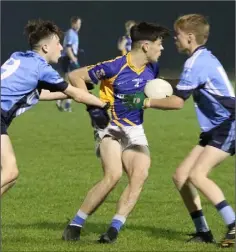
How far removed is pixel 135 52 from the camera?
8664mm

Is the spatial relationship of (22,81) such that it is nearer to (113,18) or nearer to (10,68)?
(10,68)

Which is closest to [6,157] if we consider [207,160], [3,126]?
[3,126]

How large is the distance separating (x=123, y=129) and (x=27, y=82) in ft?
3.83

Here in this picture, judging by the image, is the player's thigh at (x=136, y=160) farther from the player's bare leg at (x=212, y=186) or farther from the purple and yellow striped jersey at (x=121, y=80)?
the player's bare leg at (x=212, y=186)

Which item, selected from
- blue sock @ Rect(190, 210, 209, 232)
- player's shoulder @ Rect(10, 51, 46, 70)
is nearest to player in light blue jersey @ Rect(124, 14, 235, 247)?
blue sock @ Rect(190, 210, 209, 232)

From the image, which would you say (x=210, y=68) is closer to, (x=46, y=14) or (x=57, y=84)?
(x=57, y=84)

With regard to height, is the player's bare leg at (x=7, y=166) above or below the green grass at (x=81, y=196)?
above

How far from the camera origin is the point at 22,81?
308 inches

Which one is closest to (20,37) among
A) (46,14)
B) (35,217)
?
(46,14)

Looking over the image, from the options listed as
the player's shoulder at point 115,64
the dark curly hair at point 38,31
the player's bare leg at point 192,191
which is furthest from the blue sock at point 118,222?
the dark curly hair at point 38,31

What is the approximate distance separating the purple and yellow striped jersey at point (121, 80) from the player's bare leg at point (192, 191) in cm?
73

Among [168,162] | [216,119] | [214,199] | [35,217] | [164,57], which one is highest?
[216,119]

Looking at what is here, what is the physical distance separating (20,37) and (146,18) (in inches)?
192

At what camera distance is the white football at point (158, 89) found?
8.23m
